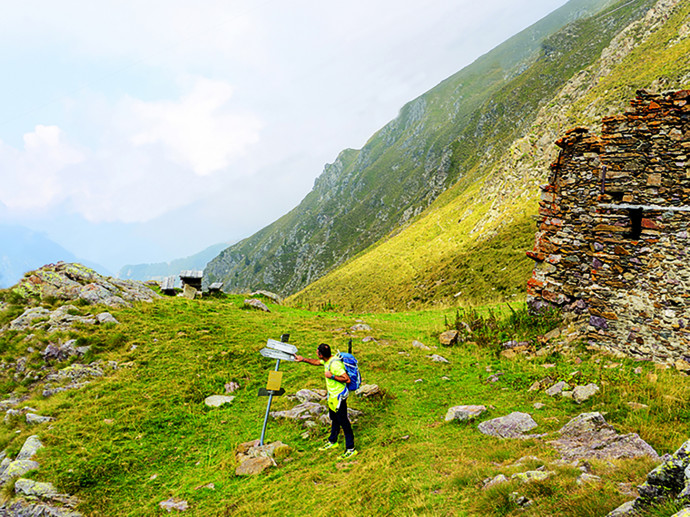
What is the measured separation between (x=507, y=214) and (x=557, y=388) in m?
46.3

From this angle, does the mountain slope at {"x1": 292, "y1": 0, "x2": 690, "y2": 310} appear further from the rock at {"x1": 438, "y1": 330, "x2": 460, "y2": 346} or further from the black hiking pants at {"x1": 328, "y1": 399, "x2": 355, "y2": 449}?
the black hiking pants at {"x1": 328, "y1": 399, "x2": 355, "y2": 449}

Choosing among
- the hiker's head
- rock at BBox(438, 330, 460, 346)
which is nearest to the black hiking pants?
the hiker's head

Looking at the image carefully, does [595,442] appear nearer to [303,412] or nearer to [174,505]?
[303,412]

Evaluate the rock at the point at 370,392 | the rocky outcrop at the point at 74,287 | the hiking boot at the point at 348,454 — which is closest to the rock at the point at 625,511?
the hiking boot at the point at 348,454

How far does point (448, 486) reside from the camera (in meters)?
4.96

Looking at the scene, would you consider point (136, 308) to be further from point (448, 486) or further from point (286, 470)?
point (448, 486)

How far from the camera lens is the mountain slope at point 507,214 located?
118 ft

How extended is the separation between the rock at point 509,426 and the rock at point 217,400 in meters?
6.68

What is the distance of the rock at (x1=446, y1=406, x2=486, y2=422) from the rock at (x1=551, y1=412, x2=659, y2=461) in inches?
68.6

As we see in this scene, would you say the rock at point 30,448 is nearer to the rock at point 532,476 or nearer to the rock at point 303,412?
the rock at point 303,412

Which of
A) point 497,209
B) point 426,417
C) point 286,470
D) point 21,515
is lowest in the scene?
point 497,209

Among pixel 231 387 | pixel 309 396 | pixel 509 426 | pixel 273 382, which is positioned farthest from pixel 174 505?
pixel 509 426

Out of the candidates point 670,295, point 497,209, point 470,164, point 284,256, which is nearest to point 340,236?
point 284,256

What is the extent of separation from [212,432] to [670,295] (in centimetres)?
1285
